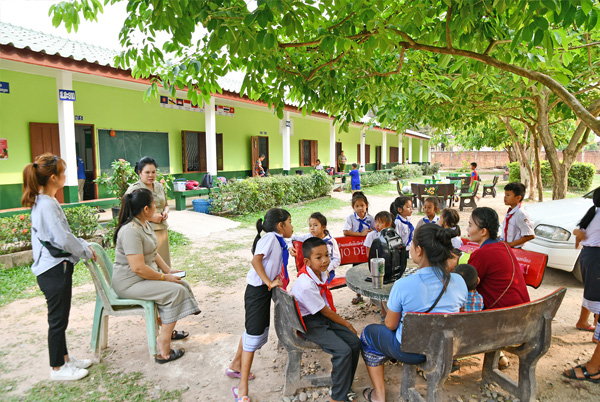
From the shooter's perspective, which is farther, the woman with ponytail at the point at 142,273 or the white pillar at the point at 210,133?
the white pillar at the point at 210,133

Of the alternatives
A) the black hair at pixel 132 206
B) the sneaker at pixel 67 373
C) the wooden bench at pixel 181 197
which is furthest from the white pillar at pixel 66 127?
the sneaker at pixel 67 373

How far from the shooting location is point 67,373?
121 inches

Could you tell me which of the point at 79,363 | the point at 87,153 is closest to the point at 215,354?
the point at 79,363

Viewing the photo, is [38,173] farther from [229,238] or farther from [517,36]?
[229,238]

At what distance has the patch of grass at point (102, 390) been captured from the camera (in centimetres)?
284

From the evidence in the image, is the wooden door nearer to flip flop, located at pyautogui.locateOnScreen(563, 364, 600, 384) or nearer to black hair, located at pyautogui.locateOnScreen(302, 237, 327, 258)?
black hair, located at pyautogui.locateOnScreen(302, 237, 327, 258)

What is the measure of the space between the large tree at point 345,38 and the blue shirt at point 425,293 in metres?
1.69

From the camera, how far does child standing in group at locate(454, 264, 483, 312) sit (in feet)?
8.78

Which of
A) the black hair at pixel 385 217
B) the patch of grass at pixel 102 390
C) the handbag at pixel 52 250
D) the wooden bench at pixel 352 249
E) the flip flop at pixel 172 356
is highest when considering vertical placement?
the black hair at pixel 385 217

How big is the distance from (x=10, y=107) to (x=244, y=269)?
608cm

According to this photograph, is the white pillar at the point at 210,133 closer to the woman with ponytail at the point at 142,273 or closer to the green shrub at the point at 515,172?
the woman with ponytail at the point at 142,273

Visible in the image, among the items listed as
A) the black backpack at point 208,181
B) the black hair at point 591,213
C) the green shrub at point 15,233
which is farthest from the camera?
the black backpack at point 208,181

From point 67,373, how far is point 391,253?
2.73m

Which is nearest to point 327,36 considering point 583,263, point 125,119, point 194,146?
point 583,263
